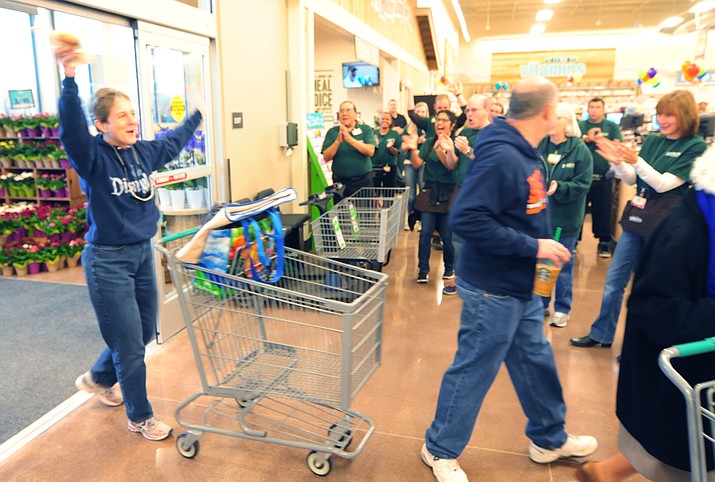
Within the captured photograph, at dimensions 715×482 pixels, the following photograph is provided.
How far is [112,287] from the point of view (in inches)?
97.9

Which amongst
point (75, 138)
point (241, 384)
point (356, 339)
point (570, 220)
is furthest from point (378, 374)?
point (75, 138)

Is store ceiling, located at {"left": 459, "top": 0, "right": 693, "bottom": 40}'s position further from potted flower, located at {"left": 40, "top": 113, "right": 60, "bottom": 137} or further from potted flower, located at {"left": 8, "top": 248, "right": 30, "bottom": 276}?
potted flower, located at {"left": 8, "top": 248, "right": 30, "bottom": 276}

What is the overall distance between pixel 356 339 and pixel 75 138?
1808mm

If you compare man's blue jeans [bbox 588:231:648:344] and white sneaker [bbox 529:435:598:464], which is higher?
man's blue jeans [bbox 588:231:648:344]

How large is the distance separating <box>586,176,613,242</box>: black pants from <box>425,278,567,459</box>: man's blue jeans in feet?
15.4

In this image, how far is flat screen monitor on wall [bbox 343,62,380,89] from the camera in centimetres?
1094

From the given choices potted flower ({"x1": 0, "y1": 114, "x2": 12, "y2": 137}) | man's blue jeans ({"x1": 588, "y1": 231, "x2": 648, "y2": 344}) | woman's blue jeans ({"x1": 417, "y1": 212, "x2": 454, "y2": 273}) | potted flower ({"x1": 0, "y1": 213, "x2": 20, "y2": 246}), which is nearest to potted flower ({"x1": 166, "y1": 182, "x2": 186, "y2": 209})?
woman's blue jeans ({"x1": 417, "y1": 212, "x2": 454, "y2": 273})

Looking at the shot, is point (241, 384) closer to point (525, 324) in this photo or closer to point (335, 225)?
point (525, 324)

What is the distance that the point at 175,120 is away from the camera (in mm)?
3969

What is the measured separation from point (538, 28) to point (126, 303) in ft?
70.5

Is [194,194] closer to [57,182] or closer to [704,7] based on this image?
[57,182]

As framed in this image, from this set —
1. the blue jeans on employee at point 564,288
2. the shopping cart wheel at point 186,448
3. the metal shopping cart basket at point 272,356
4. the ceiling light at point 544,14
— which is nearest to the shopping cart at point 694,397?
the metal shopping cart basket at point 272,356

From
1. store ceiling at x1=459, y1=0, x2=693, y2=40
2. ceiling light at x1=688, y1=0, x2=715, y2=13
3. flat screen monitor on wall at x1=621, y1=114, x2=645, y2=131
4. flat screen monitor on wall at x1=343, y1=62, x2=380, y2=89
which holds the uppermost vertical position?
store ceiling at x1=459, y1=0, x2=693, y2=40

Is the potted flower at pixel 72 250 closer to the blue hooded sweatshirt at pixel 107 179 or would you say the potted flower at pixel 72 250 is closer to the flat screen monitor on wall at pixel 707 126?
the blue hooded sweatshirt at pixel 107 179
